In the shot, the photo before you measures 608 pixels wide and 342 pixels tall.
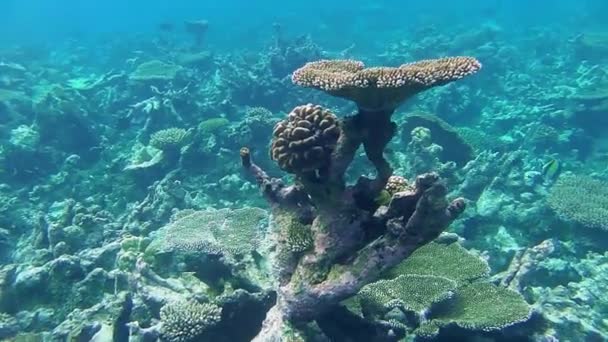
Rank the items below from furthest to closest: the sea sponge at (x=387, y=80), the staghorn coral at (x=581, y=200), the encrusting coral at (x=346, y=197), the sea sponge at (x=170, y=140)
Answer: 1. the sea sponge at (x=170, y=140)
2. the staghorn coral at (x=581, y=200)
3. the encrusting coral at (x=346, y=197)
4. the sea sponge at (x=387, y=80)

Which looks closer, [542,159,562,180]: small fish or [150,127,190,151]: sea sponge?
[542,159,562,180]: small fish

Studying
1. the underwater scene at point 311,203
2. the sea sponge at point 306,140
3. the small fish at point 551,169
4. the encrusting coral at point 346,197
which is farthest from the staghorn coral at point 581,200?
the sea sponge at point 306,140

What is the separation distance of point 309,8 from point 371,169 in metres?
46.6

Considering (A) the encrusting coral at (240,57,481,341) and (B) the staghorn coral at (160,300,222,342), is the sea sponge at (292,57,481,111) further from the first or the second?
(B) the staghorn coral at (160,300,222,342)

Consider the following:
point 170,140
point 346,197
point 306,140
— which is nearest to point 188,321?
point 346,197

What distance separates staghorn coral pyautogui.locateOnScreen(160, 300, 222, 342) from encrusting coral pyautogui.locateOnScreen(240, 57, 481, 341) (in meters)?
0.74

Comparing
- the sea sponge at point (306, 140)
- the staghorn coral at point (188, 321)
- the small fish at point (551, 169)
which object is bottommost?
the staghorn coral at point (188, 321)

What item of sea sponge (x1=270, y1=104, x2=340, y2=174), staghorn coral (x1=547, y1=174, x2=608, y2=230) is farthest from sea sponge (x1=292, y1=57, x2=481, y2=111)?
staghorn coral (x1=547, y1=174, x2=608, y2=230)

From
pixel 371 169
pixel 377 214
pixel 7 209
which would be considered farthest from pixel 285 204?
pixel 7 209

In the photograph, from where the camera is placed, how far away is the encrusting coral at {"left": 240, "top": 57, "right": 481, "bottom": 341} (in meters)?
4.30

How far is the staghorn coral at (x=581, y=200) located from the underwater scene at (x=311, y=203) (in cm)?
5

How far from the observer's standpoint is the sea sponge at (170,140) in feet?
40.3

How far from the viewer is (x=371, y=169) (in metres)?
11.1

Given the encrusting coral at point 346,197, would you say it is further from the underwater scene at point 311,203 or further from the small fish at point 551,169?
the small fish at point 551,169
